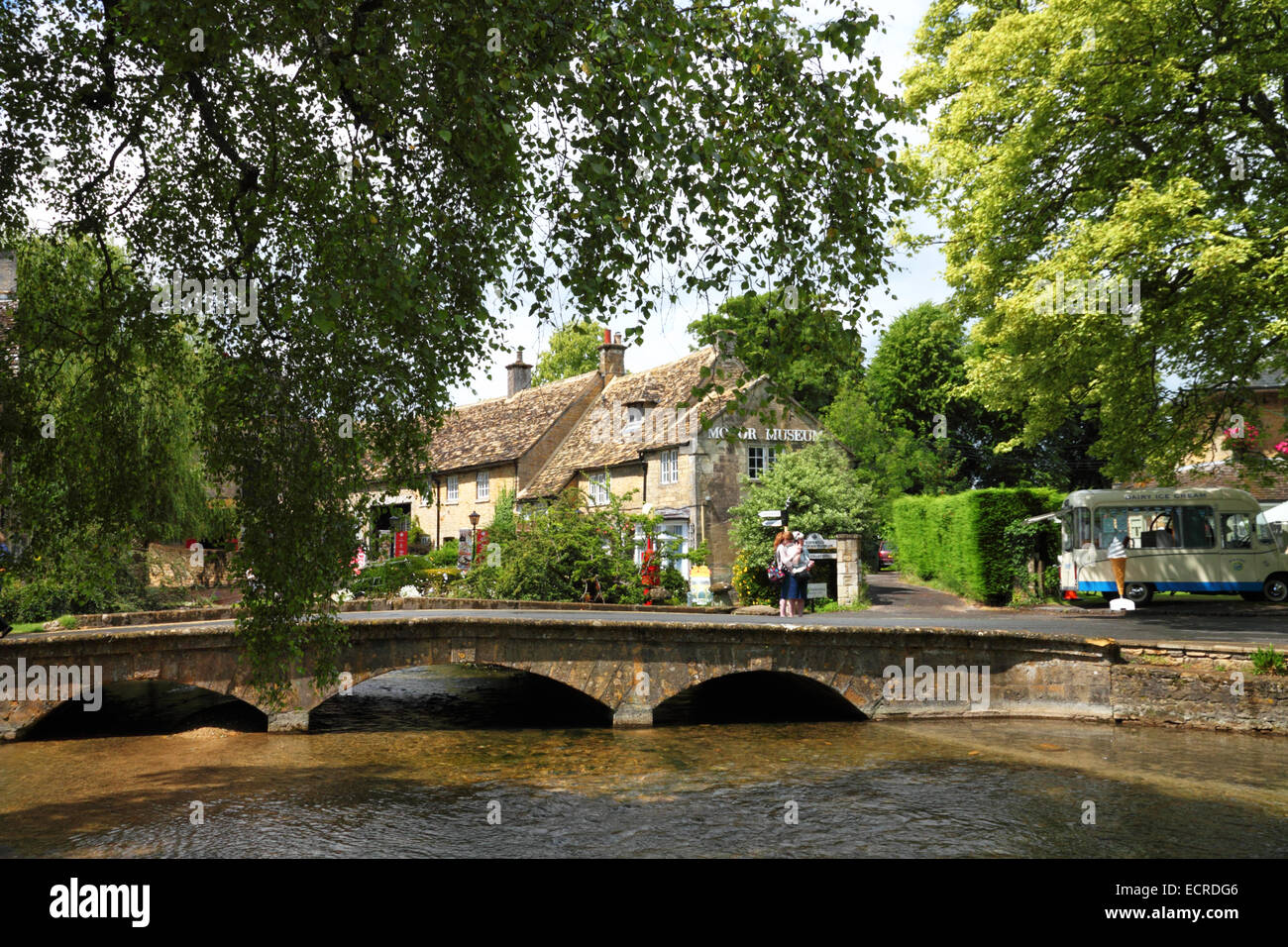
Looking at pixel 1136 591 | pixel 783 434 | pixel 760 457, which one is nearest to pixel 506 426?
pixel 760 457

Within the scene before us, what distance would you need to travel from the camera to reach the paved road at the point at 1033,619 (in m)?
16.9

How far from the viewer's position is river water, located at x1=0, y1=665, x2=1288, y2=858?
32.9 feet

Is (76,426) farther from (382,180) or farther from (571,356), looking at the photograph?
(571,356)

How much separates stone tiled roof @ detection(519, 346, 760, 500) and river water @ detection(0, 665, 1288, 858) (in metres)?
15.6

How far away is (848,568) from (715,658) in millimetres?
8782

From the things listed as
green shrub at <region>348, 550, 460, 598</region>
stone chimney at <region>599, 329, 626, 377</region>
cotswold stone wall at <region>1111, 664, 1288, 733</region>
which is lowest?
cotswold stone wall at <region>1111, 664, 1288, 733</region>

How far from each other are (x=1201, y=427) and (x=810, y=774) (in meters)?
11.3

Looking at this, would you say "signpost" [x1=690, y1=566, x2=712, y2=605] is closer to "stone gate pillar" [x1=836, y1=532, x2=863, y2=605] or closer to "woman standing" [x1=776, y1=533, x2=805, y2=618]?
"stone gate pillar" [x1=836, y1=532, x2=863, y2=605]

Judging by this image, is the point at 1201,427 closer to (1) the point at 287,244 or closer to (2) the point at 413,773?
(2) the point at 413,773

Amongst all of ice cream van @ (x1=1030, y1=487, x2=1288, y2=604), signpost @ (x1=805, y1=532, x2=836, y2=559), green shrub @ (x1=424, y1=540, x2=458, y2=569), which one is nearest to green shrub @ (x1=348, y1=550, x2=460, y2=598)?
green shrub @ (x1=424, y1=540, x2=458, y2=569)

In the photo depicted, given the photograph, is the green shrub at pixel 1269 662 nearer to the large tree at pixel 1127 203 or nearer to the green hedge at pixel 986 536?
the large tree at pixel 1127 203

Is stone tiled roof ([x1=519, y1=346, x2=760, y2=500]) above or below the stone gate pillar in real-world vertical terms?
above

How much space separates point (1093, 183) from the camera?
17.9 metres

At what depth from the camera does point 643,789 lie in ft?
40.4
